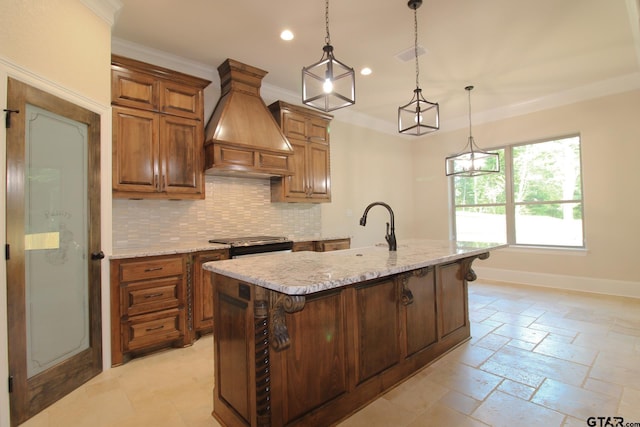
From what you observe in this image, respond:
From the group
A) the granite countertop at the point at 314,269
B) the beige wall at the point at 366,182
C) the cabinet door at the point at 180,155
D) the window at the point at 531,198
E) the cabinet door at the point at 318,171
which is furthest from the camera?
the beige wall at the point at 366,182

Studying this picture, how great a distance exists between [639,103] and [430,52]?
3.15 m

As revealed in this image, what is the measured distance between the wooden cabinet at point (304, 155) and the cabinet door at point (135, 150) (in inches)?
61.9

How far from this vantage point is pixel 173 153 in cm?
321

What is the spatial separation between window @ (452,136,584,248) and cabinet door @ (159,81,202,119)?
16.4ft

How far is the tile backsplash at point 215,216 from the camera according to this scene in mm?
3236

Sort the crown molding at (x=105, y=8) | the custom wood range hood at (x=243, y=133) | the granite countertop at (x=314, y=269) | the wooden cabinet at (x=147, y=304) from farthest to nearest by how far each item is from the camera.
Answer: the custom wood range hood at (x=243, y=133)
the wooden cabinet at (x=147, y=304)
the crown molding at (x=105, y=8)
the granite countertop at (x=314, y=269)

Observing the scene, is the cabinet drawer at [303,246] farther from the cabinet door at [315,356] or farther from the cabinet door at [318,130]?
the cabinet door at [315,356]

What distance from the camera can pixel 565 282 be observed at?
4785mm

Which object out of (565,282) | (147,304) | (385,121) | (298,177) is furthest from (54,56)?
(565,282)

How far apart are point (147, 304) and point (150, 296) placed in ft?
0.23

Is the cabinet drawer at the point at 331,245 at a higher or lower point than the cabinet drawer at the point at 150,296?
higher

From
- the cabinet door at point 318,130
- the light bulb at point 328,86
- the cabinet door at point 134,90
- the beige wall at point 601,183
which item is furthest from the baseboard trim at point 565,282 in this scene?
the cabinet door at point 134,90

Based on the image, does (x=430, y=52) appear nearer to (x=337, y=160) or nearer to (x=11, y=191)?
(x=337, y=160)

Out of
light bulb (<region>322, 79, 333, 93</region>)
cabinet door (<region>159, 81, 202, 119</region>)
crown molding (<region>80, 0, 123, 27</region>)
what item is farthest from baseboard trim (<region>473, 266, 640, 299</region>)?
crown molding (<region>80, 0, 123, 27</region>)
